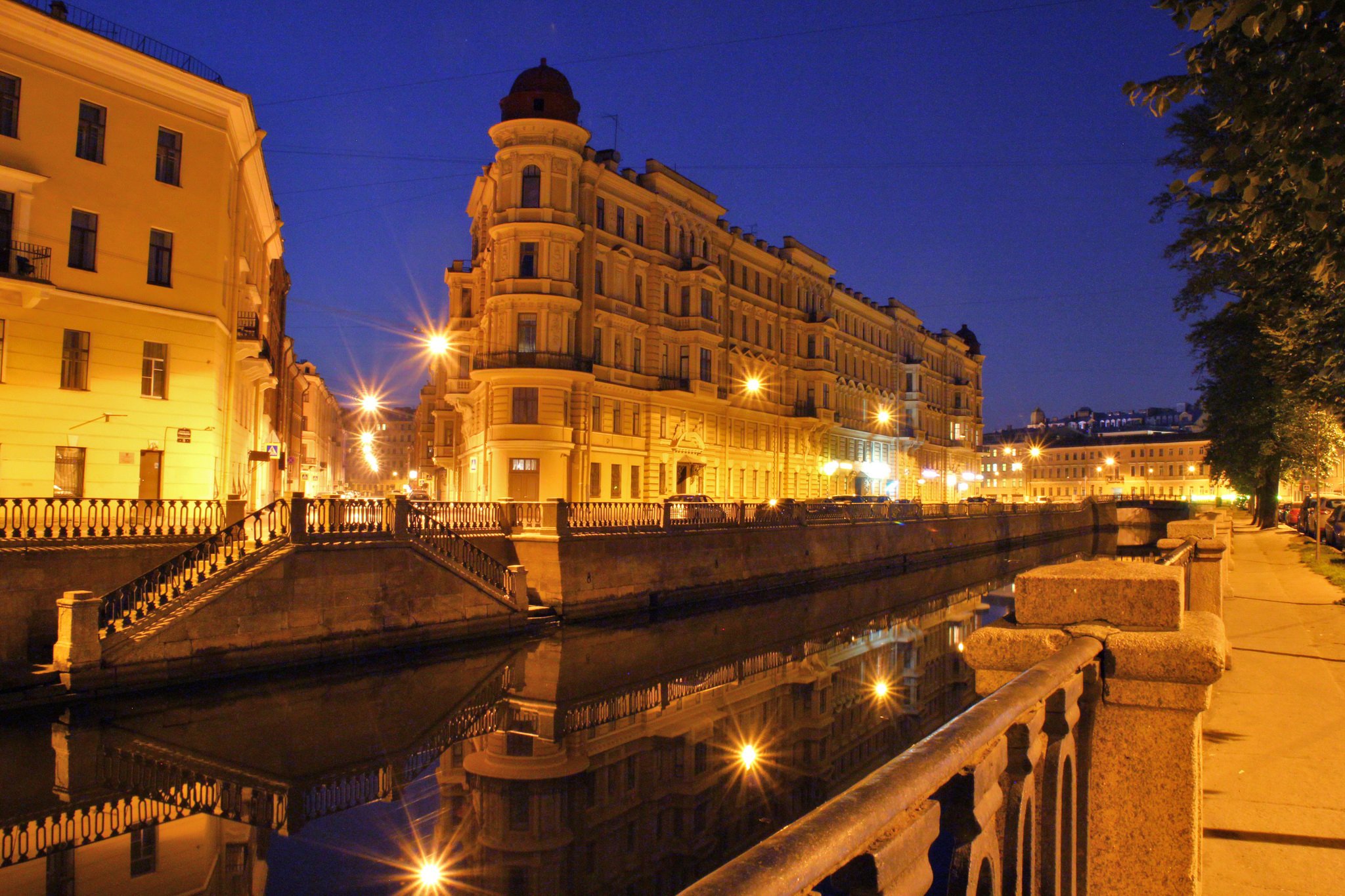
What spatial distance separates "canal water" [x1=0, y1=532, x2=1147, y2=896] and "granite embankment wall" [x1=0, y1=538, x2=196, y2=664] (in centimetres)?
222

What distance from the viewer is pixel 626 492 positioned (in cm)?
4300

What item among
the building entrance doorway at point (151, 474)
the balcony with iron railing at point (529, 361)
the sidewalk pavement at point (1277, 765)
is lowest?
the sidewalk pavement at point (1277, 765)

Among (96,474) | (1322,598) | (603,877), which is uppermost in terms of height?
(96,474)

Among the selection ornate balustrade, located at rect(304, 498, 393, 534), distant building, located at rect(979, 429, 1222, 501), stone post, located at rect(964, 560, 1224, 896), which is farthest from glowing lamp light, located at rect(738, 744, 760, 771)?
distant building, located at rect(979, 429, 1222, 501)

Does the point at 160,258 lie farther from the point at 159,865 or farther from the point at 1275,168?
the point at 1275,168

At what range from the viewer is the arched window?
38.6m

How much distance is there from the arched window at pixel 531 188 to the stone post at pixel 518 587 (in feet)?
66.2

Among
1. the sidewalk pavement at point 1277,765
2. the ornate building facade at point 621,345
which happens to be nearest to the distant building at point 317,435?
the ornate building facade at point 621,345

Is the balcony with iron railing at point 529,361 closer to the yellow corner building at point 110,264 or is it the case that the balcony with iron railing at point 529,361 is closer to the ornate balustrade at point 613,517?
the ornate balustrade at point 613,517

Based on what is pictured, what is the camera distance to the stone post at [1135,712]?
3.70 metres

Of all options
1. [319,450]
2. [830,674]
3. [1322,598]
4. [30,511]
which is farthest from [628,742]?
[319,450]

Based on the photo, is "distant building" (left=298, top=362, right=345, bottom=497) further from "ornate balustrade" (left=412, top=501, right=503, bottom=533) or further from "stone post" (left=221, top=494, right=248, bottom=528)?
"stone post" (left=221, top=494, right=248, bottom=528)

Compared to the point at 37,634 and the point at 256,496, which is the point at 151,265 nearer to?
the point at 37,634

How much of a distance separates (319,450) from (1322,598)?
246 ft
